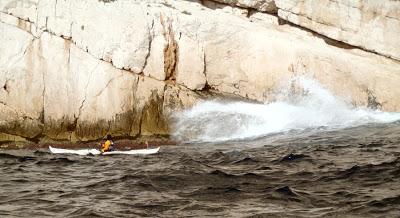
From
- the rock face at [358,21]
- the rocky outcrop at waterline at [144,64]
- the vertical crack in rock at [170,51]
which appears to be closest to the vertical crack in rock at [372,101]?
the rocky outcrop at waterline at [144,64]

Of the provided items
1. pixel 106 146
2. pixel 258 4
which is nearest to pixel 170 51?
pixel 258 4

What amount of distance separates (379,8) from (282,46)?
13.0 feet

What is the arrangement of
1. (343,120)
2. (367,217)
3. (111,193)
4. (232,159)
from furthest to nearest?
A: 1. (343,120)
2. (232,159)
3. (111,193)
4. (367,217)

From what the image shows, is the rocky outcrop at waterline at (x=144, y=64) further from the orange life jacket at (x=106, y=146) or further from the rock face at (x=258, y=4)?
the orange life jacket at (x=106, y=146)

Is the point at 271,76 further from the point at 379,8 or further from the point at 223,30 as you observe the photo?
the point at 379,8

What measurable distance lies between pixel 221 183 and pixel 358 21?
13.5m

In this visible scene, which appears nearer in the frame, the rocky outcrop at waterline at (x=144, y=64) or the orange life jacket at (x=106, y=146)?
the orange life jacket at (x=106, y=146)

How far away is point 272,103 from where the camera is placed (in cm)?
1994

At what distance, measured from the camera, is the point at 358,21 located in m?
20.8

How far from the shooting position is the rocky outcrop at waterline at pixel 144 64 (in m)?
19.5

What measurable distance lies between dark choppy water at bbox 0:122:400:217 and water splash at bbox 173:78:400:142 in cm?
451

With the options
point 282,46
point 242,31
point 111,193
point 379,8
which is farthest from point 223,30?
point 111,193

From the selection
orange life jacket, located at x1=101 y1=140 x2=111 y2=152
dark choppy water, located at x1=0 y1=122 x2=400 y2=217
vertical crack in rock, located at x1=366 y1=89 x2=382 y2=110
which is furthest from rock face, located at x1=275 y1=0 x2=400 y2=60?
orange life jacket, located at x1=101 y1=140 x2=111 y2=152

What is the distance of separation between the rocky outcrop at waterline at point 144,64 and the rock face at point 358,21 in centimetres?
4
